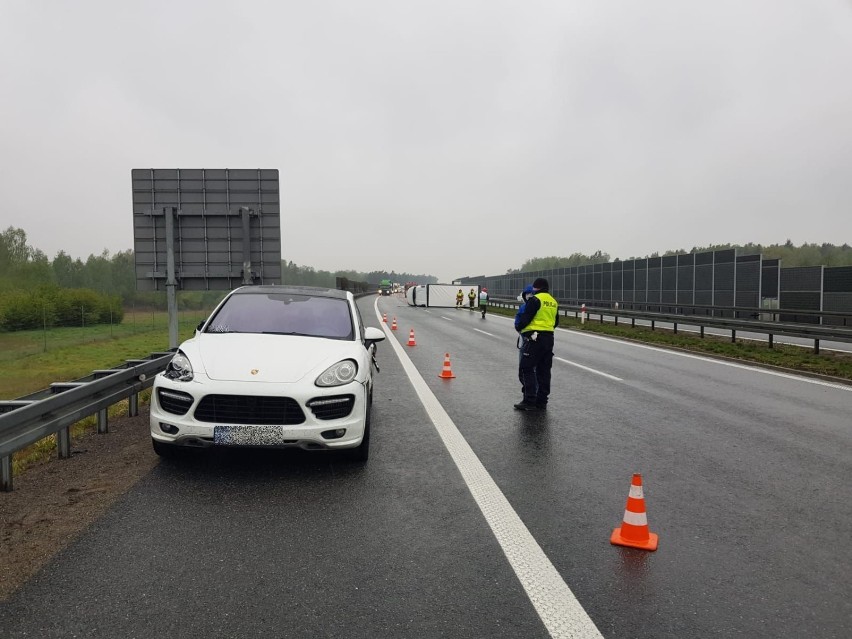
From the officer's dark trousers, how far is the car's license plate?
4.37 metres

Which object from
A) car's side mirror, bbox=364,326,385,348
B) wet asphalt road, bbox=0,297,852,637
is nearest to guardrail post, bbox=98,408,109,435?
wet asphalt road, bbox=0,297,852,637

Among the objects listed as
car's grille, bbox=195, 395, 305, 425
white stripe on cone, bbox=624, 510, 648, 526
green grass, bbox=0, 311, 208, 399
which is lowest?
green grass, bbox=0, 311, 208, 399

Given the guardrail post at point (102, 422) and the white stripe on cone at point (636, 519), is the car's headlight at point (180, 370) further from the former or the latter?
the white stripe on cone at point (636, 519)

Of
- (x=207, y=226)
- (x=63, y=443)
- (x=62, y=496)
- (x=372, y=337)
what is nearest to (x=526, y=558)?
A: (x=62, y=496)

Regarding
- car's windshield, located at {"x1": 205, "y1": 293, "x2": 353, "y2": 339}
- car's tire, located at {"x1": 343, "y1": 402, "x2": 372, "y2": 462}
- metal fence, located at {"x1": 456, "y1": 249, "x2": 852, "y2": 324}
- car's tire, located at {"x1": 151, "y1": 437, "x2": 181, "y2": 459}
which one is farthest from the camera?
metal fence, located at {"x1": 456, "y1": 249, "x2": 852, "y2": 324}

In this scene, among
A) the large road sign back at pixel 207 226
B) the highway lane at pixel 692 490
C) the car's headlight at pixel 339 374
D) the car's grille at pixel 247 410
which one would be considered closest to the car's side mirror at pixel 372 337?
the car's headlight at pixel 339 374

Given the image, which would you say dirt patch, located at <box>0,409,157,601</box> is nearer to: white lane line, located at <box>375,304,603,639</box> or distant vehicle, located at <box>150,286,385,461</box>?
distant vehicle, located at <box>150,286,385,461</box>

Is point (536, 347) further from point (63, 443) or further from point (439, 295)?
point (439, 295)

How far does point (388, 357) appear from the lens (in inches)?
554

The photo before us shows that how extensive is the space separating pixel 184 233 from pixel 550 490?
11290mm

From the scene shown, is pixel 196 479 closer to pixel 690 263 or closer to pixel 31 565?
pixel 31 565

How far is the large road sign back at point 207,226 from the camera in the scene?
1305 centimetres

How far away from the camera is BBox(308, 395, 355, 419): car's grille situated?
4.76 meters

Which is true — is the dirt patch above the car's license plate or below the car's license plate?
below
